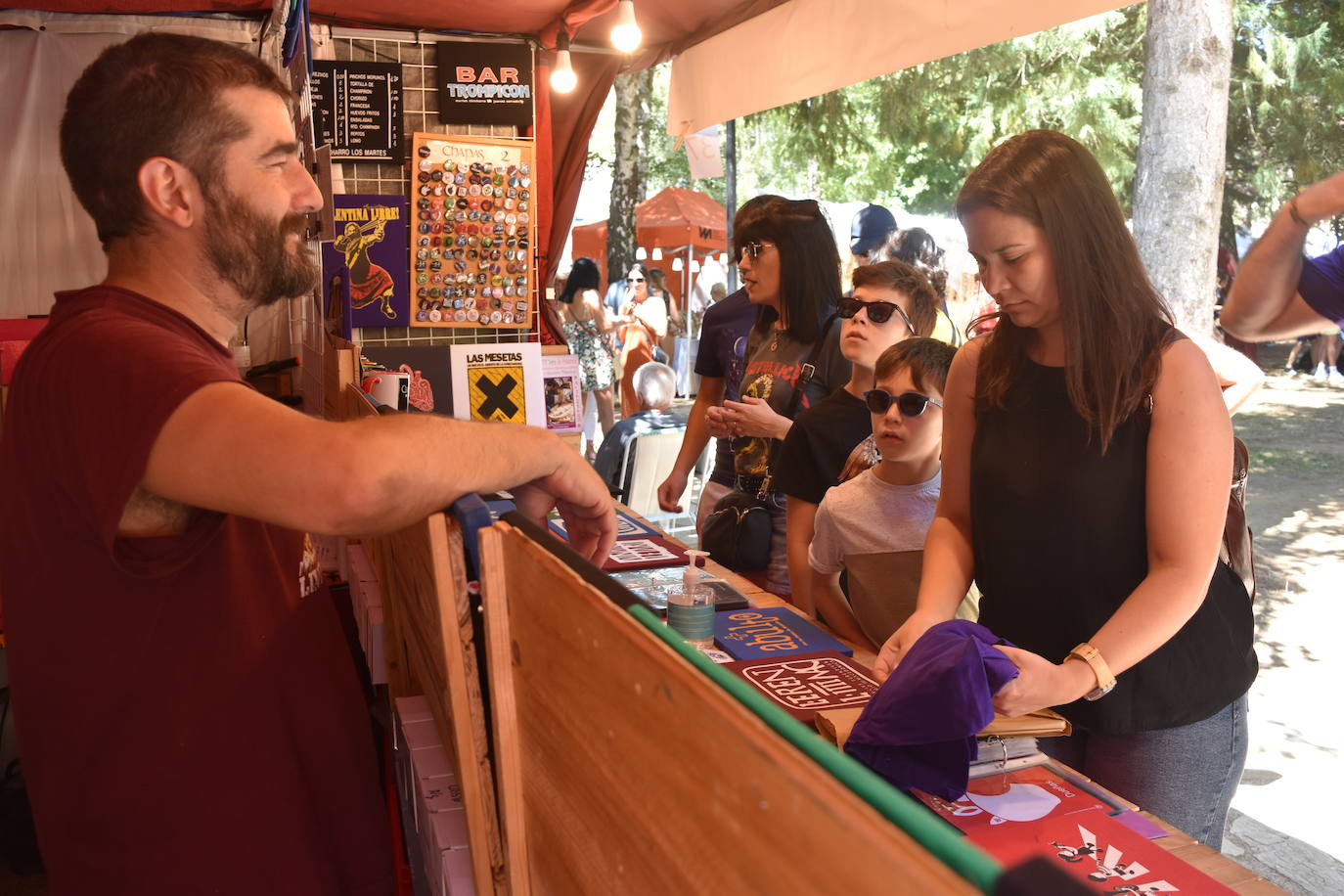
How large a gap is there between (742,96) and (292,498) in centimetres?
401

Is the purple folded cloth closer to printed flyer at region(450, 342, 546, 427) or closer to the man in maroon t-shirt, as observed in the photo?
the man in maroon t-shirt

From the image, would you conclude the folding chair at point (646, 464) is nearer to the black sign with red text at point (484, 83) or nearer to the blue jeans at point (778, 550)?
the black sign with red text at point (484, 83)

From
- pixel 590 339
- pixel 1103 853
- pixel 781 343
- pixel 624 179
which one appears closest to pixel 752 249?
pixel 781 343

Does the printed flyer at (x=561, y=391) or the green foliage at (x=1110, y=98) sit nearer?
the printed flyer at (x=561, y=391)

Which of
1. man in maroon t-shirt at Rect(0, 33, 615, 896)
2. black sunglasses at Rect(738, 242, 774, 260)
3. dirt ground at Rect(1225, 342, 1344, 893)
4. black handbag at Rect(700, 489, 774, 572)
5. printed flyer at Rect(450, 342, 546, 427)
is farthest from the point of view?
printed flyer at Rect(450, 342, 546, 427)

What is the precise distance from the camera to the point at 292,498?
951mm

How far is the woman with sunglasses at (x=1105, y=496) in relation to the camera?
1567 mm

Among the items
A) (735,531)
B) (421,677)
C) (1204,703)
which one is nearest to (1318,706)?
(735,531)

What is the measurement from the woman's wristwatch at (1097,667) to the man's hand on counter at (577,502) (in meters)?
0.73

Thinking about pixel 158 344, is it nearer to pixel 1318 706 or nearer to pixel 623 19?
pixel 623 19

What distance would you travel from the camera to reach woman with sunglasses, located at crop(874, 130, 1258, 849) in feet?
5.14

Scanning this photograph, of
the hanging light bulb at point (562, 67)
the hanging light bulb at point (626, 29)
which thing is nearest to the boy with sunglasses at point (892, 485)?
the hanging light bulb at point (626, 29)

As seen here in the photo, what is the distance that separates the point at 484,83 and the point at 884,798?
14.5 feet

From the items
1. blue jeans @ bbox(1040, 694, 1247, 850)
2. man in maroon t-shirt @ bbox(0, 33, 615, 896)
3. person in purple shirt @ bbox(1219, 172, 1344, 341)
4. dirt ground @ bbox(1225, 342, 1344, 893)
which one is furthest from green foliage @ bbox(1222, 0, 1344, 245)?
man in maroon t-shirt @ bbox(0, 33, 615, 896)
